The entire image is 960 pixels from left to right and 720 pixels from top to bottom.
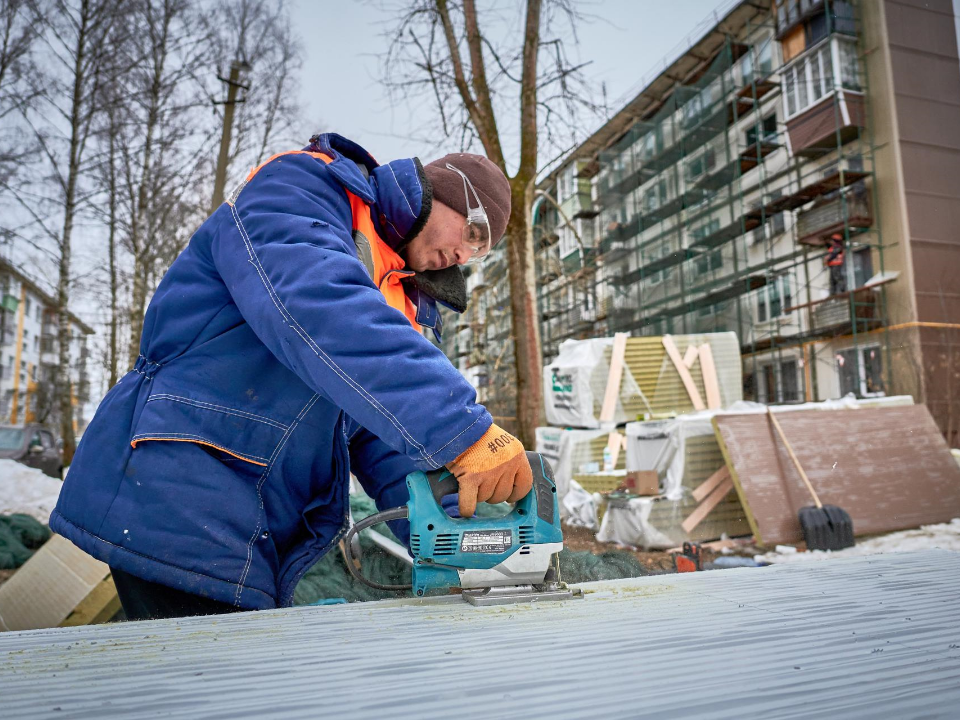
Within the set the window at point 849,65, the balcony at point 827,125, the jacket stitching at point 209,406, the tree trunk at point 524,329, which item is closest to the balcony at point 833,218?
the balcony at point 827,125

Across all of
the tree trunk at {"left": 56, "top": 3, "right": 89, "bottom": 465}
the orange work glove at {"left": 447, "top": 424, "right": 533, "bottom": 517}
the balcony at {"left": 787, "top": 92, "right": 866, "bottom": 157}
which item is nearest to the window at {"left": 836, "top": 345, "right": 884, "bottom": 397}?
the balcony at {"left": 787, "top": 92, "right": 866, "bottom": 157}

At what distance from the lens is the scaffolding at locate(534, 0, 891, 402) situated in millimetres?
10227

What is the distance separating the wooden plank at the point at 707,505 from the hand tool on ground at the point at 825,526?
65cm

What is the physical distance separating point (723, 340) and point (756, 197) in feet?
39.1

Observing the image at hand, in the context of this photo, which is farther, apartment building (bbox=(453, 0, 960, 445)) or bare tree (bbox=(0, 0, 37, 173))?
bare tree (bbox=(0, 0, 37, 173))

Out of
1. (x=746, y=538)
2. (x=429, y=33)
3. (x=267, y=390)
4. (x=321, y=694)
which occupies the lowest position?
(x=746, y=538)

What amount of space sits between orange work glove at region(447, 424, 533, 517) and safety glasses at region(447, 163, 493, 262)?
29.0 inches

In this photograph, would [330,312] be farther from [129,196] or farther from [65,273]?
[129,196]

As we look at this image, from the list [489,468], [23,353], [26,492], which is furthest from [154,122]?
[23,353]

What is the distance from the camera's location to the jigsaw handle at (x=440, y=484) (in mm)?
1242

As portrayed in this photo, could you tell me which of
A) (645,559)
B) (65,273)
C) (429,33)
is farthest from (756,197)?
(65,273)

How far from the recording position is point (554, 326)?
26.0 meters

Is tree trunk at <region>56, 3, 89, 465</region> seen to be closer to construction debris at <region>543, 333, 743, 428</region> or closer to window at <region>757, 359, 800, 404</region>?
construction debris at <region>543, 333, 743, 428</region>

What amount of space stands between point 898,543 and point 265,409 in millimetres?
4911
